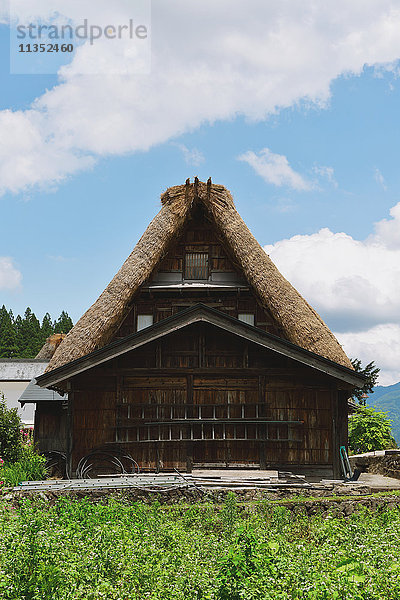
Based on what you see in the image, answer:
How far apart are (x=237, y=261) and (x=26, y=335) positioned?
180ft

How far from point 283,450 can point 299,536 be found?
5.90 metres

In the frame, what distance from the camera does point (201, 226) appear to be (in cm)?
2000

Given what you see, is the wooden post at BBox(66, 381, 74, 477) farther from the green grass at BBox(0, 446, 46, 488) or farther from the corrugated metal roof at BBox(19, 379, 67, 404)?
the corrugated metal roof at BBox(19, 379, 67, 404)

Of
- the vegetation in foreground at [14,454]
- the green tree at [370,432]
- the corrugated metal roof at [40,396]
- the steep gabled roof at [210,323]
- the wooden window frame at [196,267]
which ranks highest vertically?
the wooden window frame at [196,267]

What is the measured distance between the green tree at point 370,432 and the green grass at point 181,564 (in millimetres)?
22452

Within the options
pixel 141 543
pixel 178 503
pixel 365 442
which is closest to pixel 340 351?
pixel 178 503

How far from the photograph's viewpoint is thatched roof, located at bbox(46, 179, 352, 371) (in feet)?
53.2

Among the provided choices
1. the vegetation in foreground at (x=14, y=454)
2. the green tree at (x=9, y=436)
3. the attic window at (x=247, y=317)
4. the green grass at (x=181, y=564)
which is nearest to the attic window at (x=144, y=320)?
the attic window at (x=247, y=317)

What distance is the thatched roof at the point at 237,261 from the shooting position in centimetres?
1620

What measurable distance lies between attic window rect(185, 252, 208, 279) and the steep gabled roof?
559 centimetres

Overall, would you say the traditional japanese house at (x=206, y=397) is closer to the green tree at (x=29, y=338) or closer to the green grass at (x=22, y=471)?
the green grass at (x=22, y=471)

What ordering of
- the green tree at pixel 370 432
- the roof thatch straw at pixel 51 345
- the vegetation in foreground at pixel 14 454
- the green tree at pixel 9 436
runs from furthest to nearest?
1. the roof thatch straw at pixel 51 345
2. the green tree at pixel 370 432
3. the green tree at pixel 9 436
4. the vegetation in foreground at pixel 14 454

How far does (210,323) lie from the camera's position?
13562mm

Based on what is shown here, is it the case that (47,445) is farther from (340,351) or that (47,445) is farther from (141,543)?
(141,543)
